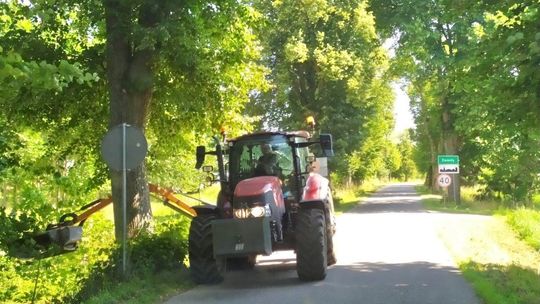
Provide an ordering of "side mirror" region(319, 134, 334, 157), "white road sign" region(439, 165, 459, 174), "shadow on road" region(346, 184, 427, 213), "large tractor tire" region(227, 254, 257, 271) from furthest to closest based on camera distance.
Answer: "white road sign" region(439, 165, 459, 174) → "shadow on road" region(346, 184, 427, 213) → "large tractor tire" region(227, 254, 257, 271) → "side mirror" region(319, 134, 334, 157)

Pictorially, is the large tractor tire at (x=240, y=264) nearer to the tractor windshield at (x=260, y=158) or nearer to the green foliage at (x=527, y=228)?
the tractor windshield at (x=260, y=158)

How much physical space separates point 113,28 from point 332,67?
2066cm

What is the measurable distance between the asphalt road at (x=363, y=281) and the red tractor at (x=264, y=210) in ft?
1.42

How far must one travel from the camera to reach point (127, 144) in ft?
A: 35.3

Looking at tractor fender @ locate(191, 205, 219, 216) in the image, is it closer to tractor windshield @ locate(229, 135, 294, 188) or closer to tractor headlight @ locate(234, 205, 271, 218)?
tractor windshield @ locate(229, 135, 294, 188)

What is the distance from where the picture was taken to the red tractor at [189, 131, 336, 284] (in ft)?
34.0

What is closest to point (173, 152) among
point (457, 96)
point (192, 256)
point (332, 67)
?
point (192, 256)

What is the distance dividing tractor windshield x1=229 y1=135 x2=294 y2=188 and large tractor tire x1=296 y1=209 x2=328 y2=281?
1.42m

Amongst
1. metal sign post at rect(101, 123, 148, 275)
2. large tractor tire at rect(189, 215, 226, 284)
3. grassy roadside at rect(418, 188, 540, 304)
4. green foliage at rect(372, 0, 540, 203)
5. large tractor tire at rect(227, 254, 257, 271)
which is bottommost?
grassy roadside at rect(418, 188, 540, 304)

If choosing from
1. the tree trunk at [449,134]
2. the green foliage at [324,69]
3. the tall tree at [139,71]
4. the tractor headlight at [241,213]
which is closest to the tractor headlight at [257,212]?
the tractor headlight at [241,213]

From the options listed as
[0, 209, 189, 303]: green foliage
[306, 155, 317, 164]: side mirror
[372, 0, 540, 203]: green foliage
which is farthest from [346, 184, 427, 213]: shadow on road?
[0, 209, 189, 303]: green foliage

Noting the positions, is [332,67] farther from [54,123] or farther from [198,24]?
[198,24]

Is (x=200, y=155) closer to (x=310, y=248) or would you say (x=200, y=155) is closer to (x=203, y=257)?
(x=203, y=257)

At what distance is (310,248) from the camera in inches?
424
